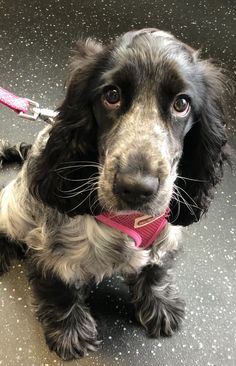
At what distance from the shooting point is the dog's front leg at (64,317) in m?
1.34

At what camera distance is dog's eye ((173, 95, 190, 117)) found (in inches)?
37.8

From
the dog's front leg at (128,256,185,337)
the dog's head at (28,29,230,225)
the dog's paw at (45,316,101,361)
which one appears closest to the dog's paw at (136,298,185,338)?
the dog's front leg at (128,256,185,337)

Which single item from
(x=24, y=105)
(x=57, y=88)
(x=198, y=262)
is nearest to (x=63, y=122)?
(x=24, y=105)

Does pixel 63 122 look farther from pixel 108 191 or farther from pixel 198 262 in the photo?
pixel 198 262

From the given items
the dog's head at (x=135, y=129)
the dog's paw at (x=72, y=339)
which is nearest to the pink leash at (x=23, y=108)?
the dog's head at (x=135, y=129)

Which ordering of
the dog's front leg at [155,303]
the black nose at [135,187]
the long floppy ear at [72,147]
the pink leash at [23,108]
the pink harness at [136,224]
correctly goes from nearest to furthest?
the black nose at [135,187], the long floppy ear at [72,147], the pink harness at [136,224], the pink leash at [23,108], the dog's front leg at [155,303]

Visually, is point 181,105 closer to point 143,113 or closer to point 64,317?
point 143,113

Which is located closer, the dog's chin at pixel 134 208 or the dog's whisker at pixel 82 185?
the dog's chin at pixel 134 208

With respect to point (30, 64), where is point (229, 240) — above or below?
below

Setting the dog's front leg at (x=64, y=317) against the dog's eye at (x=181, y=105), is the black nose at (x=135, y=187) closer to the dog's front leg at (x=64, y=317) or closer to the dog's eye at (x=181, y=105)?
the dog's eye at (x=181, y=105)

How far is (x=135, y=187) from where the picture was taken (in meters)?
0.87

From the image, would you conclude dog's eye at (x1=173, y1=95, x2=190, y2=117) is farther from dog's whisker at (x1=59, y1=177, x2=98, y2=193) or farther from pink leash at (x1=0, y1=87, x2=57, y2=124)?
pink leash at (x1=0, y1=87, x2=57, y2=124)

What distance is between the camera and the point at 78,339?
136 centimetres

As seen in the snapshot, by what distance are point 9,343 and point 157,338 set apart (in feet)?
1.27
